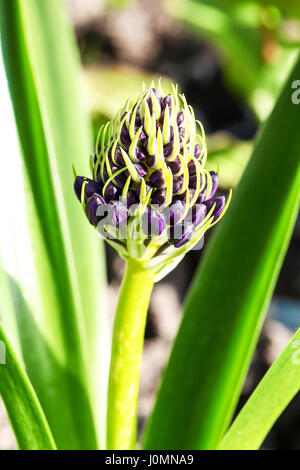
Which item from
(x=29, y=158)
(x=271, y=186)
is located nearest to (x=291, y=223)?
(x=271, y=186)

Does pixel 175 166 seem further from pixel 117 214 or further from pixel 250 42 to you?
pixel 250 42

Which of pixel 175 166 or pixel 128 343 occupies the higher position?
pixel 175 166

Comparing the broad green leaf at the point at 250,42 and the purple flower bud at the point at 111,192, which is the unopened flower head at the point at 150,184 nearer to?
the purple flower bud at the point at 111,192

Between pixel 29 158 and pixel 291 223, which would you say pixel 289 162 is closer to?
pixel 291 223

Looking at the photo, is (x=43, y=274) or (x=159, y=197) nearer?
(x=159, y=197)

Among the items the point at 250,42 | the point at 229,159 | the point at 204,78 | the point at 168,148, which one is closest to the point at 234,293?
the point at 168,148

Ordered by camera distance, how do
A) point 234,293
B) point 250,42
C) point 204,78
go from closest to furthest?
point 234,293 < point 250,42 < point 204,78
